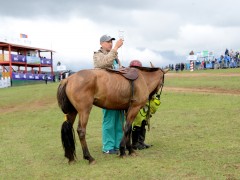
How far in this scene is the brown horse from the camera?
636 centimetres

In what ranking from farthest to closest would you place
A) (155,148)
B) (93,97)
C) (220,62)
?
1. (220,62)
2. (155,148)
3. (93,97)

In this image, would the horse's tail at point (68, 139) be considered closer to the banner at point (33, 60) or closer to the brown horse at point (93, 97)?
the brown horse at point (93, 97)

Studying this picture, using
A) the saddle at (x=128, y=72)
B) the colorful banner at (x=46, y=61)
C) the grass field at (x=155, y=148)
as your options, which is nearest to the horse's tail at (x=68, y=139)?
the grass field at (x=155, y=148)

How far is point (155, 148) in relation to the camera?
25.2ft

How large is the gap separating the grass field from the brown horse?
0.46 m

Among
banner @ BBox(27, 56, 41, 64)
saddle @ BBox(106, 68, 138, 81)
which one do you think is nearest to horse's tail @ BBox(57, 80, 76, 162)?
saddle @ BBox(106, 68, 138, 81)

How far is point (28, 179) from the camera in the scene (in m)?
5.84

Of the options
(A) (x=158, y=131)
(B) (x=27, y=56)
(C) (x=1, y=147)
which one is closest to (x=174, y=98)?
(A) (x=158, y=131)

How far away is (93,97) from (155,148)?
2.03 metres

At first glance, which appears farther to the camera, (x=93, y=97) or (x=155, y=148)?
(x=155, y=148)

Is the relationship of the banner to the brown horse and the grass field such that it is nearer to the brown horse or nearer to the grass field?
the grass field

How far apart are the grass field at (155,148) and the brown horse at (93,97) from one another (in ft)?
1.51

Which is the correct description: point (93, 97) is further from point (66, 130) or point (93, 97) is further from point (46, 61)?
point (46, 61)

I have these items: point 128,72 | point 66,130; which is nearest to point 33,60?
point 128,72
